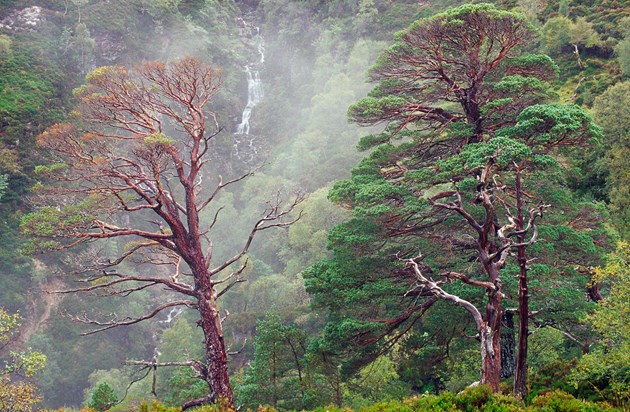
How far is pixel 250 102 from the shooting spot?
7919 cm

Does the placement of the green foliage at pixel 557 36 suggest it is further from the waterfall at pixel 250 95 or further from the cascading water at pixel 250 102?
the waterfall at pixel 250 95

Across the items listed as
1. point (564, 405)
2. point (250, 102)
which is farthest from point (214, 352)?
point (250, 102)

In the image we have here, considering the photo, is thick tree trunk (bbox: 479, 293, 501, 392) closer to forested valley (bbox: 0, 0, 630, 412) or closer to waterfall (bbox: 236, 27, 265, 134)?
forested valley (bbox: 0, 0, 630, 412)

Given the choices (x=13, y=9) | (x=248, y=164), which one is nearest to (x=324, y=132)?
(x=248, y=164)

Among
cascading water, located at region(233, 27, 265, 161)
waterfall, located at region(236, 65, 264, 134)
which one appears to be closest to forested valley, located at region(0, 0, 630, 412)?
cascading water, located at region(233, 27, 265, 161)

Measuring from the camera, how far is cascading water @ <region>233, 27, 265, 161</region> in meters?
72.8

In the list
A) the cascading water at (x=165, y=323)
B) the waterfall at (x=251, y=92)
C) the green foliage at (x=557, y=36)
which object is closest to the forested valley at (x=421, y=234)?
the green foliage at (x=557, y=36)

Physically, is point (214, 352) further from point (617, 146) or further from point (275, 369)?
point (617, 146)

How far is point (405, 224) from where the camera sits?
16.5 metres

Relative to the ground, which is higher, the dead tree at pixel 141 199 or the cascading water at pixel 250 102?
the cascading water at pixel 250 102

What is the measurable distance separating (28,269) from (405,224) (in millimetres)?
40864

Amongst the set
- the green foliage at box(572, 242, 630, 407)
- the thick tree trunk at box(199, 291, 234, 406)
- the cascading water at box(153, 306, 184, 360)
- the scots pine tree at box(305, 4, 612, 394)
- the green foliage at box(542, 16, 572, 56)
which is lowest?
the green foliage at box(572, 242, 630, 407)

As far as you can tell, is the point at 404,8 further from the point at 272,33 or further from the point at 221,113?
the point at 221,113

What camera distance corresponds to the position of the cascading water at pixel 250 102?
72844 mm
